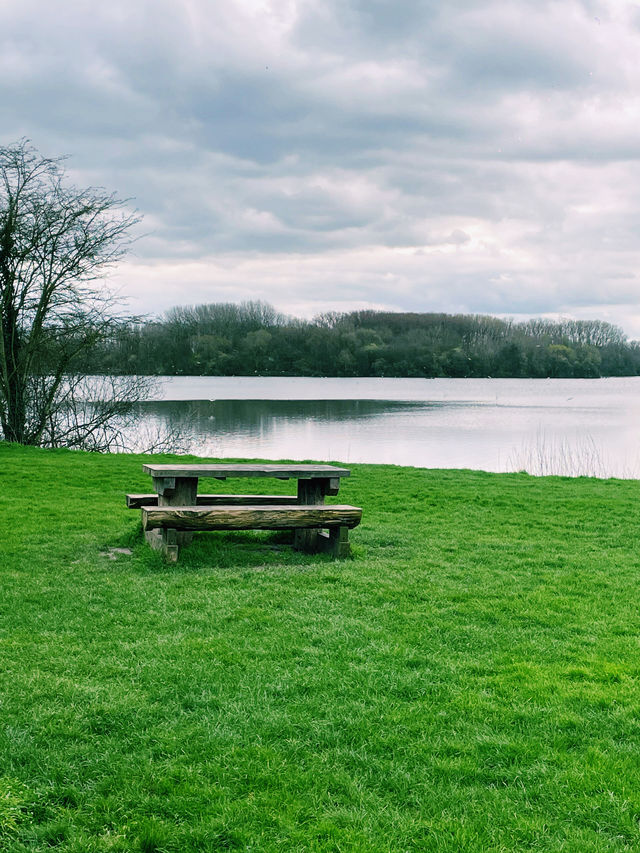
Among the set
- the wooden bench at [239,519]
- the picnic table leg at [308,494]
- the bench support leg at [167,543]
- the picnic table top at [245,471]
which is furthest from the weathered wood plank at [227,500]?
the wooden bench at [239,519]

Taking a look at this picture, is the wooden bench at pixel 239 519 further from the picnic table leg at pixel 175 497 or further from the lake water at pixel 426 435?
the lake water at pixel 426 435

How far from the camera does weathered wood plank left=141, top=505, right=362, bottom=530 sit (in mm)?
7531

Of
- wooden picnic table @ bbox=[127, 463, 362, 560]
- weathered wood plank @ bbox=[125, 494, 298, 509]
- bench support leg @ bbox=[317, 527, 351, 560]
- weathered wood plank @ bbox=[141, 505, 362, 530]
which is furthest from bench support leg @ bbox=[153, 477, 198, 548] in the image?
bench support leg @ bbox=[317, 527, 351, 560]

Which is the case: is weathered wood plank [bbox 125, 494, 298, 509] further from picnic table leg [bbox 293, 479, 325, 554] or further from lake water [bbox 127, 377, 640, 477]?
lake water [bbox 127, 377, 640, 477]

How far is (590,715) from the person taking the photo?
4.19 meters

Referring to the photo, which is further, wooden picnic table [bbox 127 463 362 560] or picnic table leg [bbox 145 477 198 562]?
picnic table leg [bbox 145 477 198 562]

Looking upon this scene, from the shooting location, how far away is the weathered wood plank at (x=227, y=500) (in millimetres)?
8766

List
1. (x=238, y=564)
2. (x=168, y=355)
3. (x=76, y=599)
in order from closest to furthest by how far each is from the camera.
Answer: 1. (x=76, y=599)
2. (x=238, y=564)
3. (x=168, y=355)

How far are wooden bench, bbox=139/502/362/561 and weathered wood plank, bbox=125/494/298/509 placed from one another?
90 cm

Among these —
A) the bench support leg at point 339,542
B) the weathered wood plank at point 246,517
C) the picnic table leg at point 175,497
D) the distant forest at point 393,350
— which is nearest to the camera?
the weathered wood plank at point 246,517

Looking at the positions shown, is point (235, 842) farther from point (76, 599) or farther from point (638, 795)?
point (76, 599)

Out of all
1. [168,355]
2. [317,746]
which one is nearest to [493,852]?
[317,746]

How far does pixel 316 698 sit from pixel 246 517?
3462 mm

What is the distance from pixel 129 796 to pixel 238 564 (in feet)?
15.0
